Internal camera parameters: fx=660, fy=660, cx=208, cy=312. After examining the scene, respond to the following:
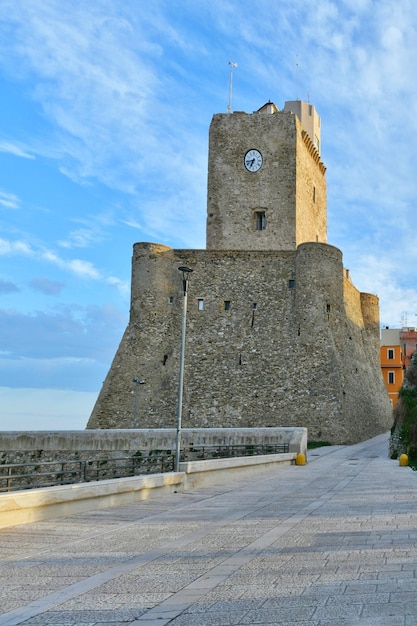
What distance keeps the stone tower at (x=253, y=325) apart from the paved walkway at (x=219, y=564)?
867 inches

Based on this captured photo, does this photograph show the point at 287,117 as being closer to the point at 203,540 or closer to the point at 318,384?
the point at 318,384

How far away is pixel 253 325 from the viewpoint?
36531 mm

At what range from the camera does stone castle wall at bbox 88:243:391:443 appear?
3425cm

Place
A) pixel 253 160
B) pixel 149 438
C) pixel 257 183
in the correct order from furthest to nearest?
1. pixel 253 160
2. pixel 257 183
3. pixel 149 438

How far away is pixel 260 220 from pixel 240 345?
937cm

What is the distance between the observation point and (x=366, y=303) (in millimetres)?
46344

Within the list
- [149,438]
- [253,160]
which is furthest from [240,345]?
[253,160]

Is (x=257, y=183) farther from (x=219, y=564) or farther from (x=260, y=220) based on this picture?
(x=219, y=564)

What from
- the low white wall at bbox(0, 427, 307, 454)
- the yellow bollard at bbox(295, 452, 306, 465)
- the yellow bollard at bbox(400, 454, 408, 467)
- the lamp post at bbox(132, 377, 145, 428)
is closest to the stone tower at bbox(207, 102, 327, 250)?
the lamp post at bbox(132, 377, 145, 428)

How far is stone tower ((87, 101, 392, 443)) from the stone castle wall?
6 cm

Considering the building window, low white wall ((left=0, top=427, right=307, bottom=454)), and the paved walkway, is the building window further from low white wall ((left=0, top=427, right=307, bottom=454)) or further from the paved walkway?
the paved walkway

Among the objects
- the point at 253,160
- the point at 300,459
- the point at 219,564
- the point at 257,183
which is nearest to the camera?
the point at 219,564

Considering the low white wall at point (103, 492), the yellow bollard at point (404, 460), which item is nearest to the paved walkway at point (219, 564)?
the low white wall at point (103, 492)

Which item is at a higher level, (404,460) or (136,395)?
(136,395)
